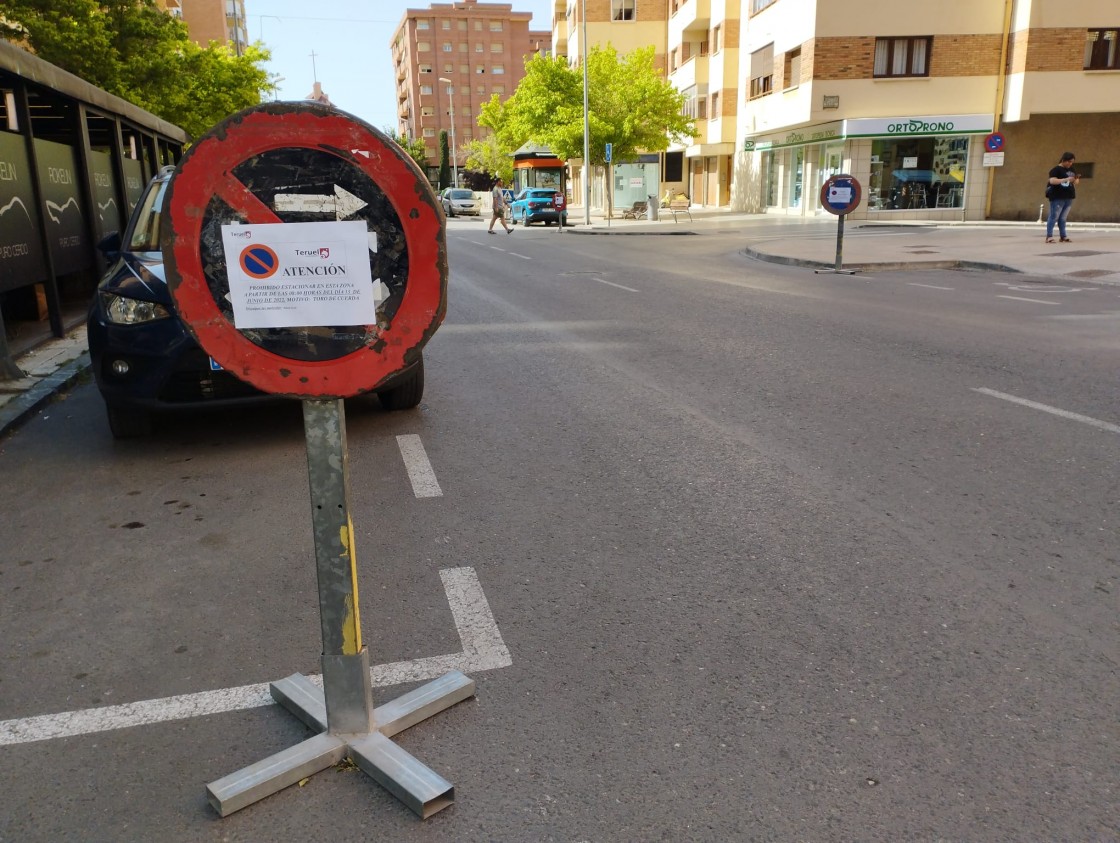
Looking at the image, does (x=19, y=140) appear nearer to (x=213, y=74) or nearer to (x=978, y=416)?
(x=978, y=416)

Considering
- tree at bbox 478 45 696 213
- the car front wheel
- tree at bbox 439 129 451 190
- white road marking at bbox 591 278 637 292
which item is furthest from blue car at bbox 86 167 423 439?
tree at bbox 439 129 451 190

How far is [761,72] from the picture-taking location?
3934 cm

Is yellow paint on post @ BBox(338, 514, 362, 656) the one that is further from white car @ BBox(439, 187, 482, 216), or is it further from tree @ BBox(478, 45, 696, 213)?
white car @ BBox(439, 187, 482, 216)

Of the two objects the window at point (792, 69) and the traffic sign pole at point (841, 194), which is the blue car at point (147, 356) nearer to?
the traffic sign pole at point (841, 194)

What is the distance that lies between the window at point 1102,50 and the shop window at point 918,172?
461cm

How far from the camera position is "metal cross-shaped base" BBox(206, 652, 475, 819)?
2.32m

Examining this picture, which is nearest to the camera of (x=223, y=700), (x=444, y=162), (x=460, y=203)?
(x=223, y=700)

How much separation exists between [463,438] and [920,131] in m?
32.5

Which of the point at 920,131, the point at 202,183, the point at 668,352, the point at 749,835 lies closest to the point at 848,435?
the point at 668,352

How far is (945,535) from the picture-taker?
4012 mm

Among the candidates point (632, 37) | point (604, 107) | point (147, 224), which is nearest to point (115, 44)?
point (147, 224)

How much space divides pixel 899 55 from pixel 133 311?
112ft

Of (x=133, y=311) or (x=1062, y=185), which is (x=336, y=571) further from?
(x=1062, y=185)

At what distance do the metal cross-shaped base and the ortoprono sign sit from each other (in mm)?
909
